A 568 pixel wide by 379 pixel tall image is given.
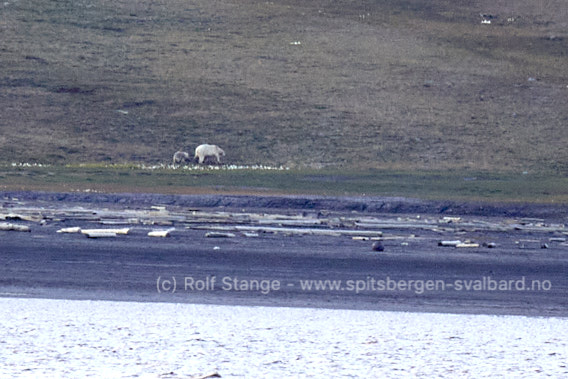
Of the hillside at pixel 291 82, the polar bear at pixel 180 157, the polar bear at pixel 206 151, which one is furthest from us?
the hillside at pixel 291 82

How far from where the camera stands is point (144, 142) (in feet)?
130

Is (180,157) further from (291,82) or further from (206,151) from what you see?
(291,82)

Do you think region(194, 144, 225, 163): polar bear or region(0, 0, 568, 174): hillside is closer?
region(194, 144, 225, 163): polar bear

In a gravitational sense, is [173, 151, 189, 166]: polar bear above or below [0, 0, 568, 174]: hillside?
below

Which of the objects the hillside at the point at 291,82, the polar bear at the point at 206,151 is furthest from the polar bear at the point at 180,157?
the hillside at the point at 291,82

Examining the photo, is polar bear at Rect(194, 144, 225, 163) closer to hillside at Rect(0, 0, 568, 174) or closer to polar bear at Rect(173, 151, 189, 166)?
polar bear at Rect(173, 151, 189, 166)

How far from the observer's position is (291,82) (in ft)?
158

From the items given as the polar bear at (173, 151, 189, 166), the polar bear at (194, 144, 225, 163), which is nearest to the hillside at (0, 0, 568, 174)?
the polar bear at (173, 151, 189, 166)

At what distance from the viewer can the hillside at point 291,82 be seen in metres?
39.4

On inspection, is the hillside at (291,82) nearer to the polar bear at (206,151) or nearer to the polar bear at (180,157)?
the polar bear at (180,157)

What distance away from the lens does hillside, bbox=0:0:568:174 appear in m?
39.4

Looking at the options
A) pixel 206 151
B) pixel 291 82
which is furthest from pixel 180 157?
pixel 291 82

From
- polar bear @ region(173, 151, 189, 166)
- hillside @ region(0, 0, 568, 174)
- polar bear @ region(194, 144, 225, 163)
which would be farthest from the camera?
hillside @ region(0, 0, 568, 174)

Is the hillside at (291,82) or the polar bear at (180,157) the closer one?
the polar bear at (180,157)
